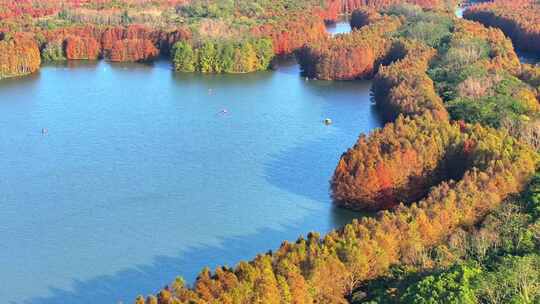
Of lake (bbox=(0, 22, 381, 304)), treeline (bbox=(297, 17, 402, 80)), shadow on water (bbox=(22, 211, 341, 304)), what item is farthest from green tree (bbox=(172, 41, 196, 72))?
shadow on water (bbox=(22, 211, 341, 304))

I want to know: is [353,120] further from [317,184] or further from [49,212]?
[49,212]

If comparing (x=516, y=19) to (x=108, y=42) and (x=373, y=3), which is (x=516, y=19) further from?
(x=108, y=42)

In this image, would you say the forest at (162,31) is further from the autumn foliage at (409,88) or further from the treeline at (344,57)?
the autumn foliage at (409,88)

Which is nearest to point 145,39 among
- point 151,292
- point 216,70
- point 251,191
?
point 216,70

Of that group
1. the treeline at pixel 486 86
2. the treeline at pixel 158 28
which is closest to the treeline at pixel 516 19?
the treeline at pixel 486 86

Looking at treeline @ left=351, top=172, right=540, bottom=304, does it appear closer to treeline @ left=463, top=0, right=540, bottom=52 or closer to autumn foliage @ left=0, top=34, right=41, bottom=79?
autumn foliage @ left=0, top=34, right=41, bottom=79
